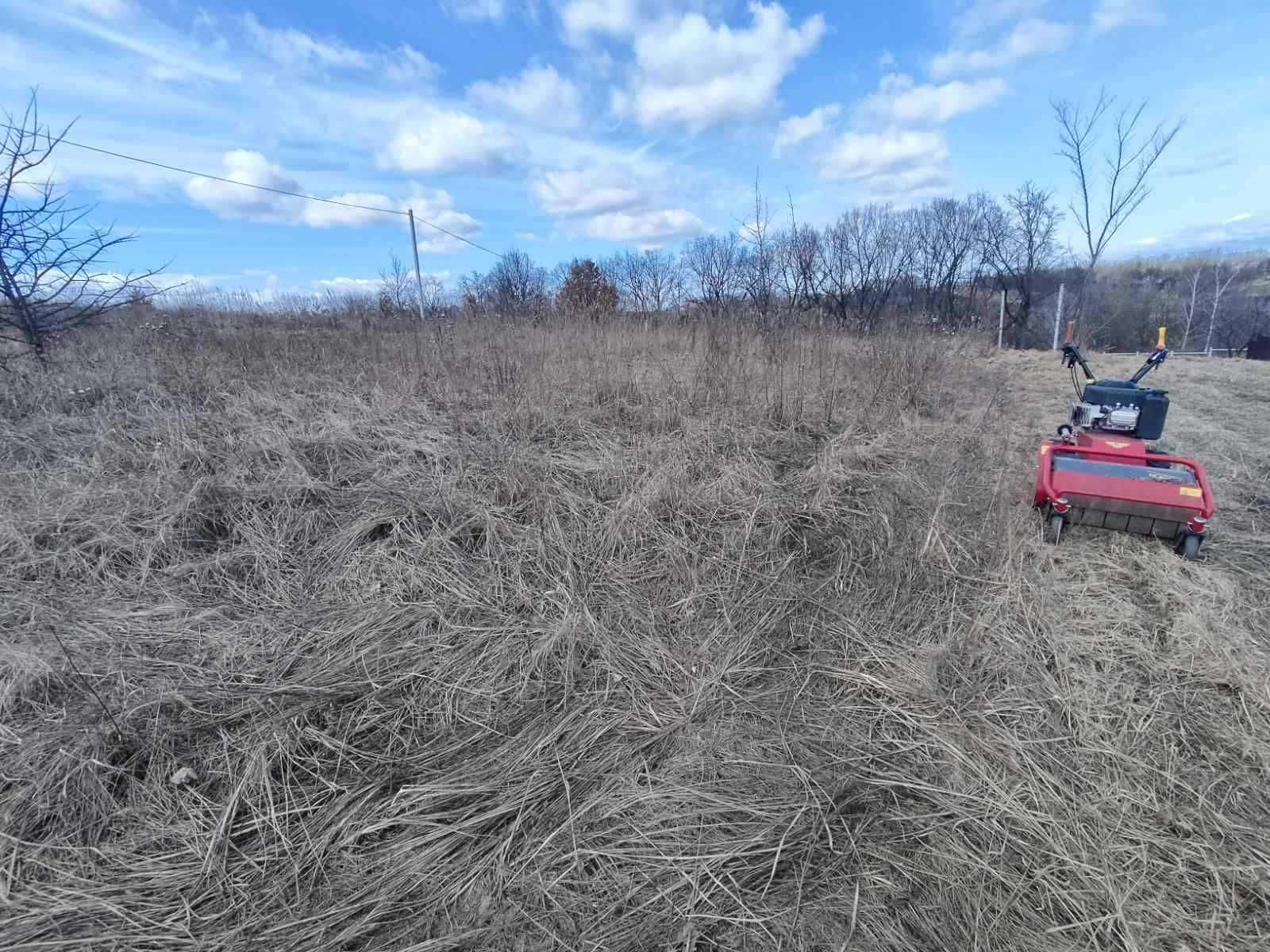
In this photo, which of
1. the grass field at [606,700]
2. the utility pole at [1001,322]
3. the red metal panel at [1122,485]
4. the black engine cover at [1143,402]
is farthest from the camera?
the utility pole at [1001,322]

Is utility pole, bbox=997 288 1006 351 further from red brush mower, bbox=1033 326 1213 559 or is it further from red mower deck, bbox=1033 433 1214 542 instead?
red mower deck, bbox=1033 433 1214 542

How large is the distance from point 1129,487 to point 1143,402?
1.13 m

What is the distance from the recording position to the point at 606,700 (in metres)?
2.14

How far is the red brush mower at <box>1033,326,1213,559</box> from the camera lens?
275 cm

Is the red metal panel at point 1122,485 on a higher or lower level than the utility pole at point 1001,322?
lower

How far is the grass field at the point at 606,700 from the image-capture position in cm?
144

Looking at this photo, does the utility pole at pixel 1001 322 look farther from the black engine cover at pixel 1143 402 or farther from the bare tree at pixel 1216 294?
the bare tree at pixel 1216 294

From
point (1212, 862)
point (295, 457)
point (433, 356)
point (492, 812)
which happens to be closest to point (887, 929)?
point (1212, 862)

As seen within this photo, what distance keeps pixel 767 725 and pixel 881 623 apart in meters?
0.85

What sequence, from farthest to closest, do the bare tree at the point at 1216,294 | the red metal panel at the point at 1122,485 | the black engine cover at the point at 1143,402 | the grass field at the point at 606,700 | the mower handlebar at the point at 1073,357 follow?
the bare tree at the point at 1216,294
the mower handlebar at the point at 1073,357
the black engine cover at the point at 1143,402
the red metal panel at the point at 1122,485
the grass field at the point at 606,700

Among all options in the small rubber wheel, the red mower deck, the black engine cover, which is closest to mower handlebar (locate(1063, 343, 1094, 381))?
the black engine cover

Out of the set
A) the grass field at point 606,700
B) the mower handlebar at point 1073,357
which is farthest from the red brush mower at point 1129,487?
the mower handlebar at point 1073,357

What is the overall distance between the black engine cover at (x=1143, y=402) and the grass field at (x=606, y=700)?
690 mm

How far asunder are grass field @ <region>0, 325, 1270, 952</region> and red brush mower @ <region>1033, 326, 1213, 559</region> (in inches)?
6.0
